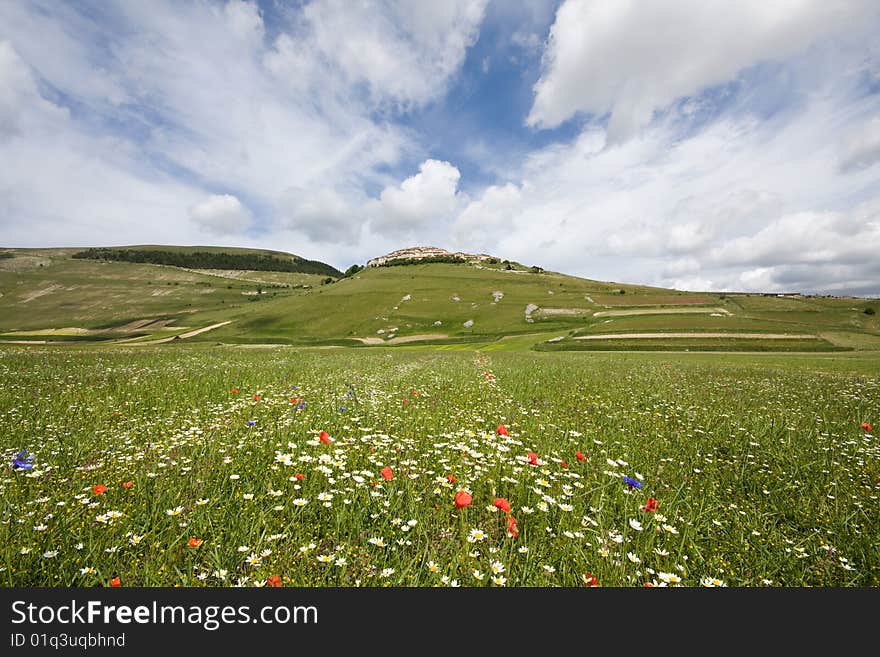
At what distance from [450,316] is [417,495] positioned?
284 feet

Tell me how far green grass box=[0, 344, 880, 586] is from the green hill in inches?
1714

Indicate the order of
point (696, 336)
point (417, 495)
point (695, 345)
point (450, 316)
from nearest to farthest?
point (417, 495) < point (695, 345) < point (696, 336) < point (450, 316)

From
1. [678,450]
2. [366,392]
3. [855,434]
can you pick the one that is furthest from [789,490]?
[366,392]

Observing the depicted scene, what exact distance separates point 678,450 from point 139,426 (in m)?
9.68

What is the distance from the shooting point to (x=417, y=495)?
156 inches

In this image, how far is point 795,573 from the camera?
317 cm

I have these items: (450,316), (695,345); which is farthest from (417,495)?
(450,316)

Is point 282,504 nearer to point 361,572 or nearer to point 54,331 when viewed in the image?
point 361,572

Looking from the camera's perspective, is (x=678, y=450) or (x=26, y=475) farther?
(x=678, y=450)

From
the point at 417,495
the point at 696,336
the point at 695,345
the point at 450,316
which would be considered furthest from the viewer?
the point at 450,316

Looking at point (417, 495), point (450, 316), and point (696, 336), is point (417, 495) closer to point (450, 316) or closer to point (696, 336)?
point (696, 336)

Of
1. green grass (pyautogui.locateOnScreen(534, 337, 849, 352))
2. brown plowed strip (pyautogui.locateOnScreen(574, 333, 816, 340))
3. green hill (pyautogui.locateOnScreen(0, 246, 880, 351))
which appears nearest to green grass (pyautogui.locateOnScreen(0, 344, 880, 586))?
green grass (pyautogui.locateOnScreen(534, 337, 849, 352))

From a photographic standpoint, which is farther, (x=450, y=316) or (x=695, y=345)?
(x=450, y=316)

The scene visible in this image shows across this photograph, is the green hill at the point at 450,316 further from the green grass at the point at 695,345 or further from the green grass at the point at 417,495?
the green grass at the point at 417,495
